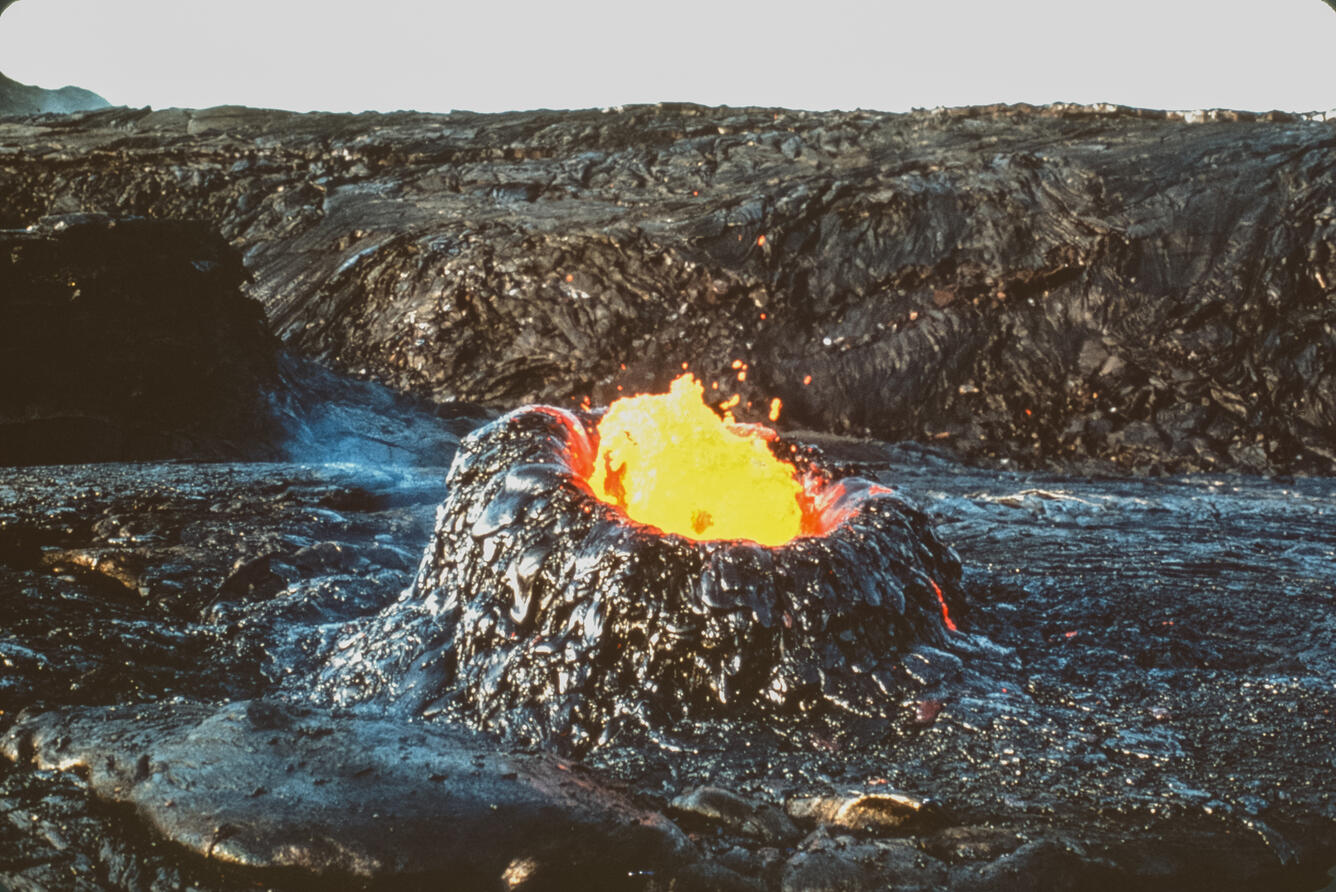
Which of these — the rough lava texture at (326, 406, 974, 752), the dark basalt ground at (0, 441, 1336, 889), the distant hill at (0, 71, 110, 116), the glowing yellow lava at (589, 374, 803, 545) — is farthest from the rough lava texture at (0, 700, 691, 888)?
the distant hill at (0, 71, 110, 116)

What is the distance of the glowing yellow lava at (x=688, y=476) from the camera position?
3244 millimetres

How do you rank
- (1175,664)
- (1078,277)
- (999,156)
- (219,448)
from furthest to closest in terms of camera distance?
(999,156) → (1078,277) → (219,448) → (1175,664)

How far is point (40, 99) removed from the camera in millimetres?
15203

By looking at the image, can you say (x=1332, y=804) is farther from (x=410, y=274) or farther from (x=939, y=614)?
(x=410, y=274)

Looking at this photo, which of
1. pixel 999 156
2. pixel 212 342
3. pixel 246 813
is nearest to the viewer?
pixel 246 813

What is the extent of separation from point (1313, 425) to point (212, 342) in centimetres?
613

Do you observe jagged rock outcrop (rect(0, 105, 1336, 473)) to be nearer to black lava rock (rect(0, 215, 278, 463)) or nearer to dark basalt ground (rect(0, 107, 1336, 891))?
dark basalt ground (rect(0, 107, 1336, 891))

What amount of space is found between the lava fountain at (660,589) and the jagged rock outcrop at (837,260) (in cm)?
375

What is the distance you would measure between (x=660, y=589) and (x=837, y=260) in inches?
205

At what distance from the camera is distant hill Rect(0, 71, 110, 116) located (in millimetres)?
14578

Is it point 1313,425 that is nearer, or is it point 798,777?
point 798,777

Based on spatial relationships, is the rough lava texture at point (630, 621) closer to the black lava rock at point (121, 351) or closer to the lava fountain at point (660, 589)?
the lava fountain at point (660, 589)

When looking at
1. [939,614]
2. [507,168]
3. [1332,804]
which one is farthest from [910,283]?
[1332,804]

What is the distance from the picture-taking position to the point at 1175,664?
2.79 m
